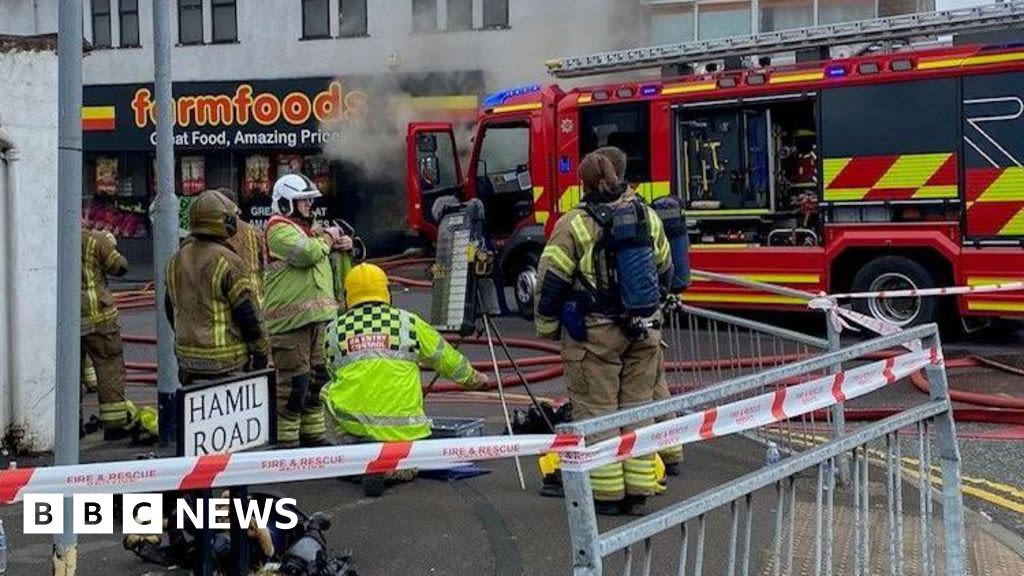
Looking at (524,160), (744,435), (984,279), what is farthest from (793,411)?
(524,160)

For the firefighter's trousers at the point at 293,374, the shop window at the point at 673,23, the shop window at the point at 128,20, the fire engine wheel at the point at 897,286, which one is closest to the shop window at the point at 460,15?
the shop window at the point at 673,23

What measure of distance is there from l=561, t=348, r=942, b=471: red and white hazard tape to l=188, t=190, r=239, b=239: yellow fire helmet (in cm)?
342

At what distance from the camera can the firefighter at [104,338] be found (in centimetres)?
832

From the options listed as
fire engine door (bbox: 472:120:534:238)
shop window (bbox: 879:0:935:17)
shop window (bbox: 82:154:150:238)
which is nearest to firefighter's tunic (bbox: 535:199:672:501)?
fire engine door (bbox: 472:120:534:238)

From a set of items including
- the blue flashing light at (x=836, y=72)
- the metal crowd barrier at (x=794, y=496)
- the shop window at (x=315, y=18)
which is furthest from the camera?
the shop window at (x=315, y=18)

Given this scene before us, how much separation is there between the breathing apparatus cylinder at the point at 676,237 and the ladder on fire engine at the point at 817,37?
5.73 m

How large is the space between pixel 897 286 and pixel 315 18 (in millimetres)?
16948

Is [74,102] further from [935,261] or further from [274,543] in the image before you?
[935,261]

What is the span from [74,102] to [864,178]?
31.8 feet

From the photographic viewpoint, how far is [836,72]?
12672 mm

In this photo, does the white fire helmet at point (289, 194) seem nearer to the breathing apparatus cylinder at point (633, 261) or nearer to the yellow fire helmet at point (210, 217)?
the yellow fire helmet at point (210, 217)

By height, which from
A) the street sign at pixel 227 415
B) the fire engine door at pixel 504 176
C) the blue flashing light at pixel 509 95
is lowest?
the street sign at pixel 227 415

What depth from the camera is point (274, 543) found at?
5082mm

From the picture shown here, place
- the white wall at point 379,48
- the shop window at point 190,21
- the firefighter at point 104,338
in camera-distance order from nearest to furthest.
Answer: the firefighter at point 104,338, the white wall at point 379,48, the shop window at point 190,21
